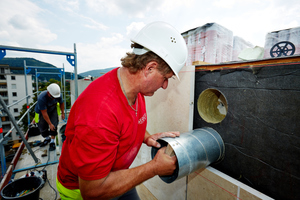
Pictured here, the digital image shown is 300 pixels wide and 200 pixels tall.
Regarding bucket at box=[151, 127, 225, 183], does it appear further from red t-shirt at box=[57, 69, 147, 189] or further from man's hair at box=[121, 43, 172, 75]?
man's hair at box=[121, 43, 172, 75]

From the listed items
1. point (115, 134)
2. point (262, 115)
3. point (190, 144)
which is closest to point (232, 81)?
point (262, 115)

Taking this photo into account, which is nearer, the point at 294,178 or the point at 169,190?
the point at 294,178

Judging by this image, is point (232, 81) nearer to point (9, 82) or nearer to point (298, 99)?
point (298, 99)

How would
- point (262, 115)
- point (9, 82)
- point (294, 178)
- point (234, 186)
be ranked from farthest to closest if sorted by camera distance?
point (9, 82) < point (234, 186) < point (262, 115) < point (294, 178)

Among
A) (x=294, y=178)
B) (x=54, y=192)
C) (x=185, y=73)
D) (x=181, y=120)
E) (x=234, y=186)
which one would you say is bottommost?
(x=54, y=192)

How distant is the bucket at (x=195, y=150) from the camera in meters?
1.36

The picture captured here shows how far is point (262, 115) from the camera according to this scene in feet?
4.59

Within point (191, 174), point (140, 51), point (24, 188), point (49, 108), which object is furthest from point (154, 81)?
point (49, 108)

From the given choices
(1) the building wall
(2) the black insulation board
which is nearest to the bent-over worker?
(1) the building wall

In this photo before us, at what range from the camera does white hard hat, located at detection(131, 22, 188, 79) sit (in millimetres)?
1260

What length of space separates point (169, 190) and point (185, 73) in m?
1.94

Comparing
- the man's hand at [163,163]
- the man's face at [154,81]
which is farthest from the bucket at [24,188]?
the man's face at [154,81]

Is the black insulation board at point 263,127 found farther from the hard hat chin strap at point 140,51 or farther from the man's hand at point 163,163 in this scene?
the hard hat chin strap at point 140,51

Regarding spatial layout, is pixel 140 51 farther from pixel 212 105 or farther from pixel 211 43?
pixel 212 105
